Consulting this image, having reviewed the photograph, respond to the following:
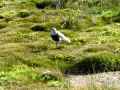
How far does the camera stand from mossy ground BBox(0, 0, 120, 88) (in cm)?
2570

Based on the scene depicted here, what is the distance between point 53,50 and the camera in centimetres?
3459

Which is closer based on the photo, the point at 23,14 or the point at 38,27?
the point at 38,27

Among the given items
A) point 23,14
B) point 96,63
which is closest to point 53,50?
point 96,63

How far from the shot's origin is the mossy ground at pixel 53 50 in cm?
2570

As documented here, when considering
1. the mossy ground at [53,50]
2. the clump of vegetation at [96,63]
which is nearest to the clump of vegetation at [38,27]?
the mossy ground at [53,50]

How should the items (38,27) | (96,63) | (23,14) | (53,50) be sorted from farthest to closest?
(23,14)
(38,27)
(53,50)
(96,63)

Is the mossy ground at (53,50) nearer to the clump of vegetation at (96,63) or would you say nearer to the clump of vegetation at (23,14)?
the clump of vegetation at (96,63)

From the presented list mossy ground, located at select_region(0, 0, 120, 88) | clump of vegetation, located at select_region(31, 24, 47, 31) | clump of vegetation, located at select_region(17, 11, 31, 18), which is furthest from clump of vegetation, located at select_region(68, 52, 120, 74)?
clump of vegetation, located at select_region(17, 11, 31, 18)

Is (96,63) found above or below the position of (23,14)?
above

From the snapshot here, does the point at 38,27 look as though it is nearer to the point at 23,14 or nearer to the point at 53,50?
the point at 23,14

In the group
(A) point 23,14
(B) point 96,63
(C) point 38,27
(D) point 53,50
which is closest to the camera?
(B) point 96,63

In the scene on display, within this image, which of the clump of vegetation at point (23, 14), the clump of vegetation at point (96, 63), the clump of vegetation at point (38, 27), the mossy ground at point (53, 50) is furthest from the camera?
the clump of vegetation at point (23, 14)

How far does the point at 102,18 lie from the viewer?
56844mm

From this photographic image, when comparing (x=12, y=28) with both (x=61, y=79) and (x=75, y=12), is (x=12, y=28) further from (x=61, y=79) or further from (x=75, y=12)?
(x=61, y=79)
